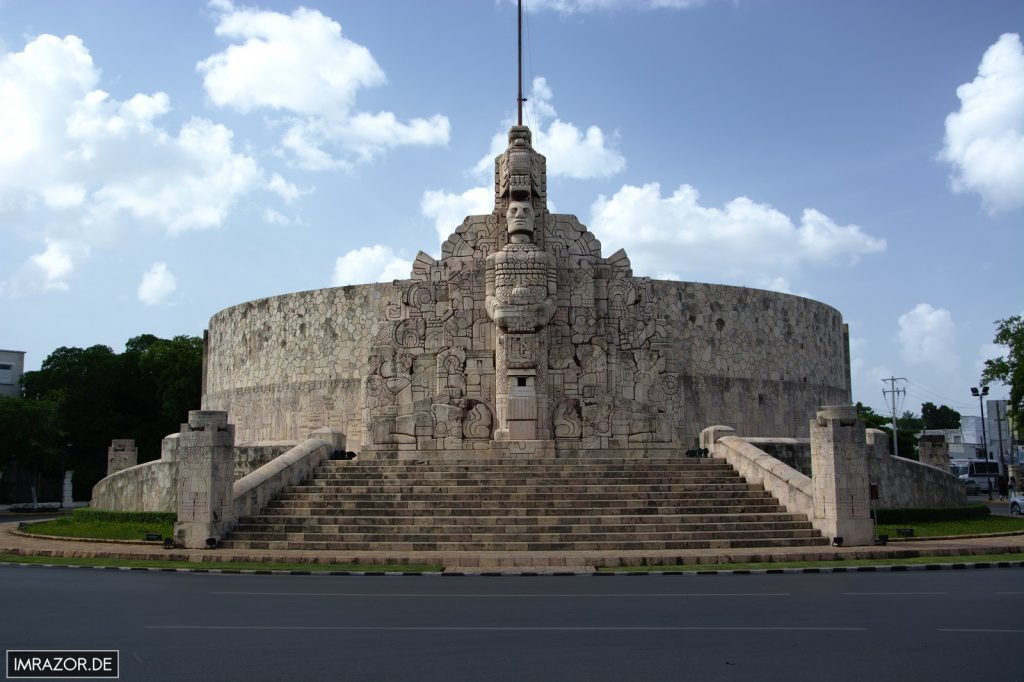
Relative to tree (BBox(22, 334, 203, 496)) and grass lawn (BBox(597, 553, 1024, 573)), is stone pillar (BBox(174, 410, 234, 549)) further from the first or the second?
tree (BBox(22, 334, 203, 496))

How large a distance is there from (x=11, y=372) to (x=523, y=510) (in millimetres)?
41872

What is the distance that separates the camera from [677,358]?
2778cm

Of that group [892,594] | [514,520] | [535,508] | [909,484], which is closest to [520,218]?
→ [535,508]

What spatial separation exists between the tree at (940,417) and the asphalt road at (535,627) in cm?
9072

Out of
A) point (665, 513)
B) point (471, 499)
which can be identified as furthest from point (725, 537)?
point (471, 499)

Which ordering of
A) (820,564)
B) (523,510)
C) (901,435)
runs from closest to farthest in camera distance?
(820,564) < (523,510) < (901,435)

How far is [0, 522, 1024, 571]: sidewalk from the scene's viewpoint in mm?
13648

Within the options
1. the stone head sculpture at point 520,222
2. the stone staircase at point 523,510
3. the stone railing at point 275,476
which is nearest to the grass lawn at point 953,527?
the stone staircase at point 523,510

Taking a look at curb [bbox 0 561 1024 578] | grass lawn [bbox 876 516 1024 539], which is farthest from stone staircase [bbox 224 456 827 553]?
grass lawn [bbox 876 516 1024 539]

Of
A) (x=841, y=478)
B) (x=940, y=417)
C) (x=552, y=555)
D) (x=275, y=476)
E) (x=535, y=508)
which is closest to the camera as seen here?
(x=552, y=555)

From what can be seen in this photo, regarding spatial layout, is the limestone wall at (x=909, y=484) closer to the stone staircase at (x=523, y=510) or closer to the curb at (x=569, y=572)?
the stone staircase at (x=523, y=510)

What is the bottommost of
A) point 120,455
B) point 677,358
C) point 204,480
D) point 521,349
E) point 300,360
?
point 204,480

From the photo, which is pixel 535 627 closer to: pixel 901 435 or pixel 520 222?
pixel 520 222

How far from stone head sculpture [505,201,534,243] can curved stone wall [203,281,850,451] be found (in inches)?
251
